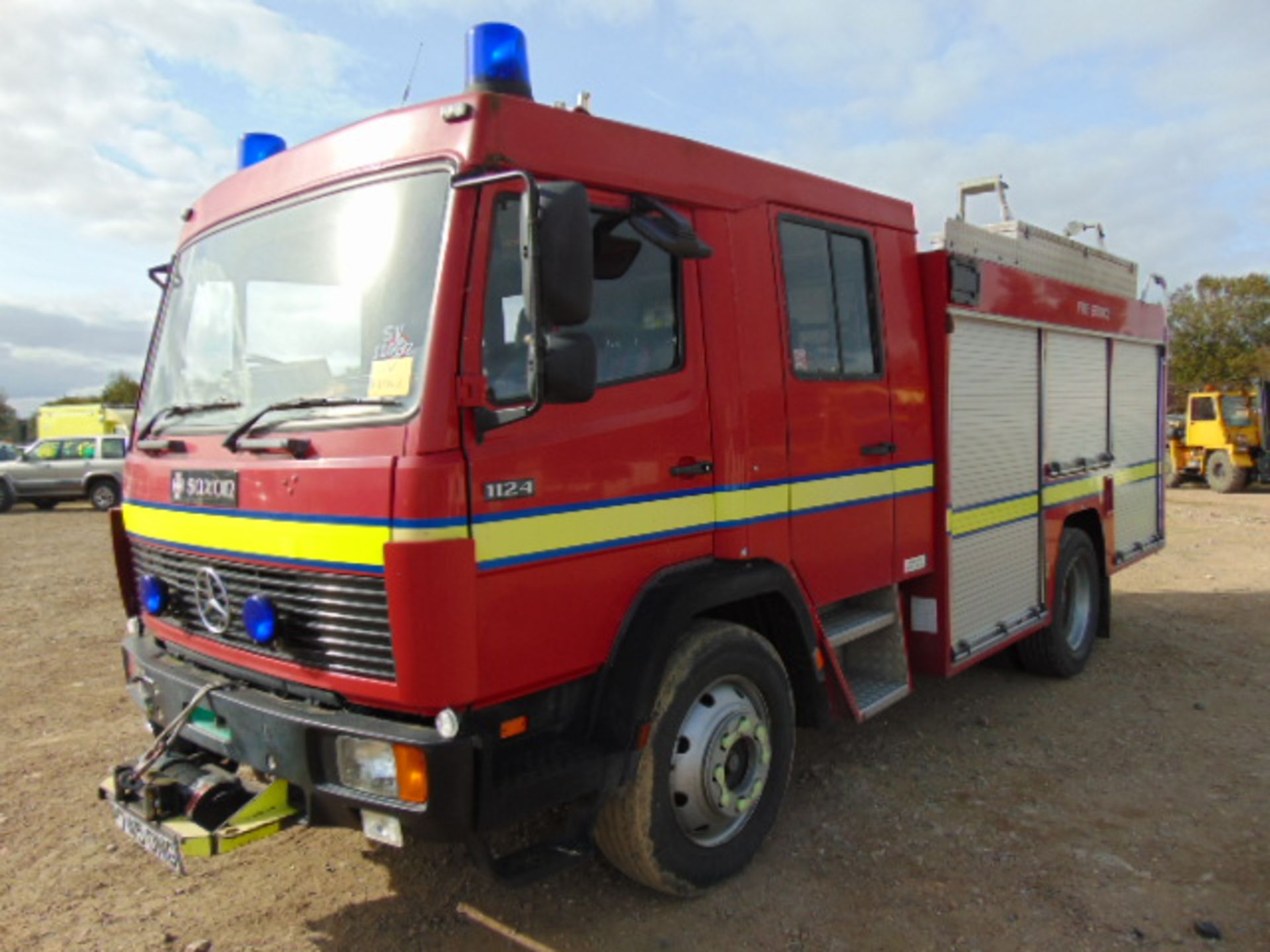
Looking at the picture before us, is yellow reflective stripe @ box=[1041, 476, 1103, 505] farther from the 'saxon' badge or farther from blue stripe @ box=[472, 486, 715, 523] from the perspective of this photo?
the 'saxon' badge

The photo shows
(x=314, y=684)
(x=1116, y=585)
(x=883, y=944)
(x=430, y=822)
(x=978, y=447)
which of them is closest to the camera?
(x=430, y=822)

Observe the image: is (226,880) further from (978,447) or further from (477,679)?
(978,447)

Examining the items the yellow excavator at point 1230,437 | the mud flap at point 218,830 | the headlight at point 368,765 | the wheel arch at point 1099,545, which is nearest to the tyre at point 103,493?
the mud flap at point 218,830

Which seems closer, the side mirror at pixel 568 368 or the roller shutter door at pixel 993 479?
the side mirror at pixel 568 368

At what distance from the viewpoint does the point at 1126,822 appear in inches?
151

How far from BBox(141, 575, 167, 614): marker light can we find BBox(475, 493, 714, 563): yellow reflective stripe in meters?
Result: 1.54

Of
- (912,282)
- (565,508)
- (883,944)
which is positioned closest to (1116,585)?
(912,282)

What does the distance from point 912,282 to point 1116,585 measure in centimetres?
619

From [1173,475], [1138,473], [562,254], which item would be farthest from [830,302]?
[1173,475]

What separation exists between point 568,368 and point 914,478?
2.49 meters

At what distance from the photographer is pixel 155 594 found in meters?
3.31

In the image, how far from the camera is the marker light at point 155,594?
3309 millimetres

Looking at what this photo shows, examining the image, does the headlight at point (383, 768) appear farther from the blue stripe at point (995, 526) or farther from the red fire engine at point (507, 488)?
the blue stripe at point (995, 526)

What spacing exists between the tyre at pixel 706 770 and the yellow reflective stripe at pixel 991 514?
1.59 m
